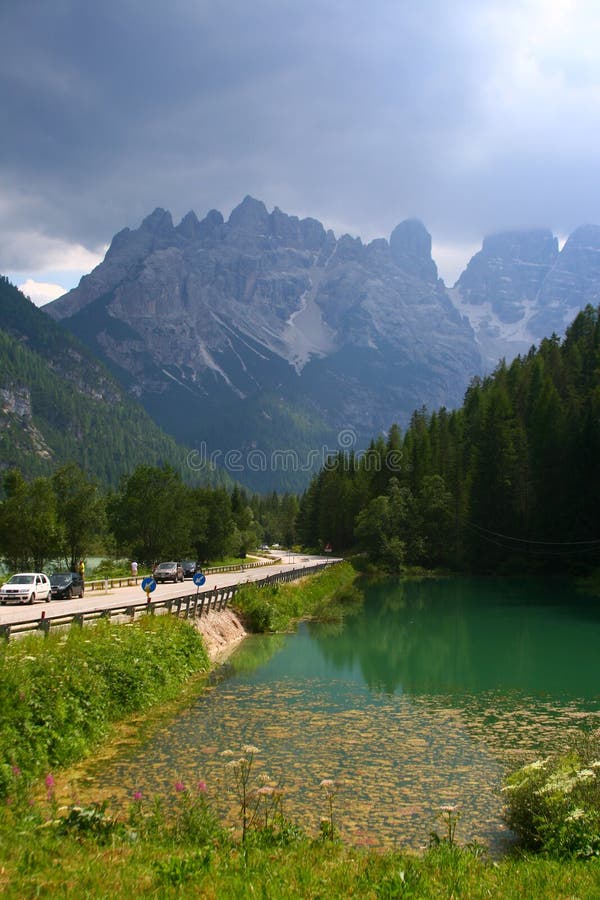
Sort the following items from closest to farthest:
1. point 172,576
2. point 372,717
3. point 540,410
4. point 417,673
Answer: point 372,717 < point 417,673 < point 172,576 < point 540,410

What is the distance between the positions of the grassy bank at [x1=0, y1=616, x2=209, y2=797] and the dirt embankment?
705 cm

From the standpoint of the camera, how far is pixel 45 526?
6769 cm

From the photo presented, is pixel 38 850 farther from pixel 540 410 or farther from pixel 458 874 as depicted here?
pixel 540 410

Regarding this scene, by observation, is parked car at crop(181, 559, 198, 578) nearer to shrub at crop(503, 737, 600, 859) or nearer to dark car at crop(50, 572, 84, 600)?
dark car at crop(50, 572, 84, 600)

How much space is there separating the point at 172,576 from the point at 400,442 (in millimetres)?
65865

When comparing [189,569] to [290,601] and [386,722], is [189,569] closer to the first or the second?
[290,601]

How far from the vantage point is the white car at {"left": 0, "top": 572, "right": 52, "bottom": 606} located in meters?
41.1

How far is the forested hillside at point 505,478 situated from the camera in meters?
78.0

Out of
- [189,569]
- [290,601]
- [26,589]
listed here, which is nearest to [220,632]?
[26,589]

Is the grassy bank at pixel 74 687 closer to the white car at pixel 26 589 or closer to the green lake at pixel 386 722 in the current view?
the green lake at pixel 386 722

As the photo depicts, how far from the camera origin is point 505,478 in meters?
90.9

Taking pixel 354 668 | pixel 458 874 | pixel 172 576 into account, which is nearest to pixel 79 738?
pixel 458 874

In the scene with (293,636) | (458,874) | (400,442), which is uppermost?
(400,442)

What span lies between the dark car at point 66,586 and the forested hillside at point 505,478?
52.1 metres
